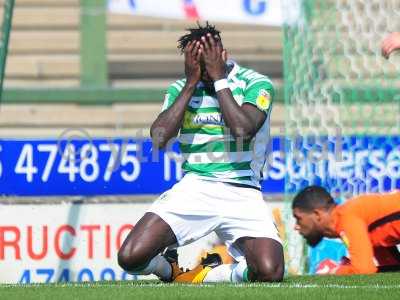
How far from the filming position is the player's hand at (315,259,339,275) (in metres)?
9.83

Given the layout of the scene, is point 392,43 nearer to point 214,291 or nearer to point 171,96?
point 171,96

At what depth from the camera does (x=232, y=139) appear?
857cm

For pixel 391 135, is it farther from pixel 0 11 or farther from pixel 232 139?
pixel 0 11

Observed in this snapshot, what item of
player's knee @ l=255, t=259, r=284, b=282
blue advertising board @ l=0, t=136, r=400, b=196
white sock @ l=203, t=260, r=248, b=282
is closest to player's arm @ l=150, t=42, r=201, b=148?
white sock @ l=203, t=260, r=248, b=282

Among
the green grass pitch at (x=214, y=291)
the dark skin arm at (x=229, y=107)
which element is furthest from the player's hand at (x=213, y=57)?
the green grass pitch at (x=214, y=291)

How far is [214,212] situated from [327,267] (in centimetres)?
172

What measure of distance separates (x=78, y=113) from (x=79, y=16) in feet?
4.57

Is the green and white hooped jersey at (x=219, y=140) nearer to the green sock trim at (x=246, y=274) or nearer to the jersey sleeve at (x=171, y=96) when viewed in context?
the jersey sleeve at (x=171, y=96)

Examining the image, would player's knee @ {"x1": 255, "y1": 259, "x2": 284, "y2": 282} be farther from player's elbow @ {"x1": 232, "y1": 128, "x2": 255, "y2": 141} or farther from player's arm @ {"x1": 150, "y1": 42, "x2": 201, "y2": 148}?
player's arm @ {"x1": 150, "y1": 42, "x2": 201, "y2": 148}

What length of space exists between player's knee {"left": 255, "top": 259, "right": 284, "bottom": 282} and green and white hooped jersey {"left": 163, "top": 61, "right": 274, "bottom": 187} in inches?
25.9

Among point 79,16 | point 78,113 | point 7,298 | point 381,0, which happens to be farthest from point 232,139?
point 79,16

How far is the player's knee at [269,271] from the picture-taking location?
820 centimetres

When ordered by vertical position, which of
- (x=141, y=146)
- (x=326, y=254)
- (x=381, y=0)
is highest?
(x=381, y=0)

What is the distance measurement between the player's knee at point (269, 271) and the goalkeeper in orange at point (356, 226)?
122 centimetres
